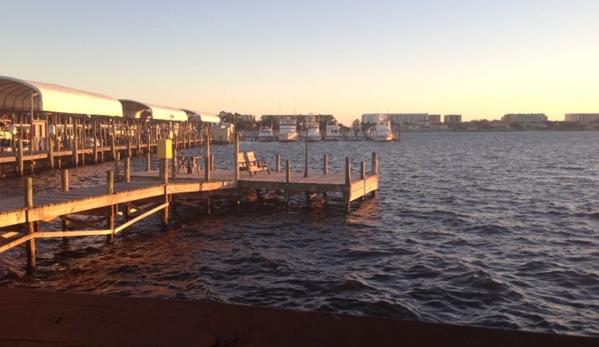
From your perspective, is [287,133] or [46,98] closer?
[46,98]

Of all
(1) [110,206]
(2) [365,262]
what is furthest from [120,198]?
(2) [365,262]

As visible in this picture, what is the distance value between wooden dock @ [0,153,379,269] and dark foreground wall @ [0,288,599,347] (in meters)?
10.9

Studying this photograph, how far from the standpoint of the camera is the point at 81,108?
43.0 m

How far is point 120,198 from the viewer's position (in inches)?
613

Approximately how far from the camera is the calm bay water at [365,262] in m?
11.0

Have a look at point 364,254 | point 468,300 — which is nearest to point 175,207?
point 364,254

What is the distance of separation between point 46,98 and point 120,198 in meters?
26.4

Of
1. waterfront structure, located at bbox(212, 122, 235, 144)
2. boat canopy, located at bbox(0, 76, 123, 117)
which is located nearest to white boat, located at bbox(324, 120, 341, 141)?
waterfront structure, located at bbox(212, 122, 235, 144)

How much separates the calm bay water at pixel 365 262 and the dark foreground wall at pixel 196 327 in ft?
28.7

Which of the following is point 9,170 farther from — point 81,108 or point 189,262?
point 189,262

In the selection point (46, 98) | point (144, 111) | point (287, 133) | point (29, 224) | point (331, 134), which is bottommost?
point (29, 224)

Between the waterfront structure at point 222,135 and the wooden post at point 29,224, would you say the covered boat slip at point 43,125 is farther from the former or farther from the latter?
the waterfront structure at point 222,135

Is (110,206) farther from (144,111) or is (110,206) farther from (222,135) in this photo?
(222,135)

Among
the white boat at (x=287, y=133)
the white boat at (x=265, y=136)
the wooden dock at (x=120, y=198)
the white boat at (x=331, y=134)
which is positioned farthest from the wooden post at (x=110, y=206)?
the white boat at (x=331, y=134)
